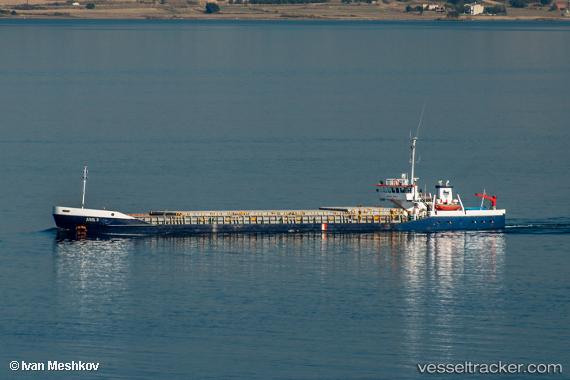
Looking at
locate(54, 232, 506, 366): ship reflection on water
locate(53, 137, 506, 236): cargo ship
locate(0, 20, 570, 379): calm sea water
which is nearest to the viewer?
locate(0, 20, 570, 379): calm sea water

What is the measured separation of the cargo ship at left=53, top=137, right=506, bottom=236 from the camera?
110500 millimetres

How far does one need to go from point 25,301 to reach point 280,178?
4897cm

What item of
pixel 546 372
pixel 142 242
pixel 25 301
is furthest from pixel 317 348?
pixel 142 242

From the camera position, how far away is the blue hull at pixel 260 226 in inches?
4350

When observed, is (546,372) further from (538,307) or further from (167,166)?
(167,166)

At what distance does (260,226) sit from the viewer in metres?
112

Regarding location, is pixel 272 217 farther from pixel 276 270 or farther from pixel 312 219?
pixel 276 270

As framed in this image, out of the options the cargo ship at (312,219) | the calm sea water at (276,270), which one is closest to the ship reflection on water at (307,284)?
the calm sea water at (276,270)

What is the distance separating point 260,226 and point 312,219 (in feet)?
13.1

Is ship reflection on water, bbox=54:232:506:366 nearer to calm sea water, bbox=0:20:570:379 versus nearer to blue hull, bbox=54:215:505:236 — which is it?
calm sea water, bbox=0:20:570:379

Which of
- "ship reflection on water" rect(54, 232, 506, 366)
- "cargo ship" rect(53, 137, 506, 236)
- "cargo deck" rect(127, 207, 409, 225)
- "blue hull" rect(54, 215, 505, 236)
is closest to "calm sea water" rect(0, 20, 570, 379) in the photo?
"ship reflection on water" rect(54, 232, 506, 366)

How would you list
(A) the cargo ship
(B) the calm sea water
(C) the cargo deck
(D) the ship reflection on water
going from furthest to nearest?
(C) the cargo deck < (A) the cargo ship < (D) the ship reflection on water < (B) the calm sea water

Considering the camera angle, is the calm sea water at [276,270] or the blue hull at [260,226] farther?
the blue hull at [260,226]

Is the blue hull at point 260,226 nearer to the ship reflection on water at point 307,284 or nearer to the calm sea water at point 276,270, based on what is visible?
the ship reflection on water at point 307,284
